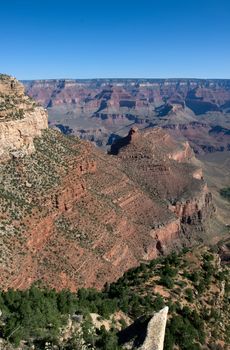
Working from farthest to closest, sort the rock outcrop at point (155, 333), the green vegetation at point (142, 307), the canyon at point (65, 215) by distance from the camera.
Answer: the canyon at point (65, 215), the green vegetation at point (142, 307), the rock outcrop at point (155, 333)

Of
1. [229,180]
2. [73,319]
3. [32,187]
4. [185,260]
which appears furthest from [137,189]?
[229,180]

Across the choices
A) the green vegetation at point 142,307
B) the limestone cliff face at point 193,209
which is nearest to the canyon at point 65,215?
the green vegetation at point 142,307

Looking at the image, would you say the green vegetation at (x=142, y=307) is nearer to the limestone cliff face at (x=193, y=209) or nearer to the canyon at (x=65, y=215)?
the canyon at (x=65, y=215)

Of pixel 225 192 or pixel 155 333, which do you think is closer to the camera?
pixel 155 333

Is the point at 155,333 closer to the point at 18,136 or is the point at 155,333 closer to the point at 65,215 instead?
the point at 65,215

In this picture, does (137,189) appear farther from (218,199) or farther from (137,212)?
(218,199)

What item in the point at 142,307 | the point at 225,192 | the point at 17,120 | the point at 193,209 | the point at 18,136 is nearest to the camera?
the point at 142,307

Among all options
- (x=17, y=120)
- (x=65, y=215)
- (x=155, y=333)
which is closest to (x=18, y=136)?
(x=17, y=120)
